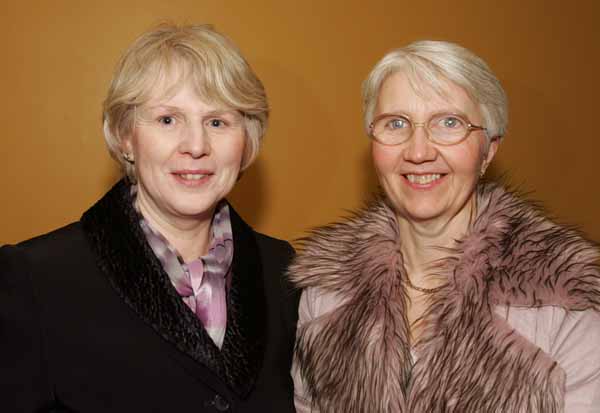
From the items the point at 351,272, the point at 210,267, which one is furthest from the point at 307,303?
the point at 210,267

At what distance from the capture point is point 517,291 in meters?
1.75

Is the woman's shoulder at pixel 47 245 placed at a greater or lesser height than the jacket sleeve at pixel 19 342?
greater

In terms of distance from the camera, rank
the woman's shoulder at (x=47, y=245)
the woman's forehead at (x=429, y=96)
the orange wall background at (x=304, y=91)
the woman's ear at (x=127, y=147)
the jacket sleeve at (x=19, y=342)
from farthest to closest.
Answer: the orange wall background at (x=304, y=91), the woman's ear at (x=127, y=147), the woman's forehead at (x=429, y=96), the woman's shoulder at (x=47, y=245), the jacket sleeve at (x=19, y=342)

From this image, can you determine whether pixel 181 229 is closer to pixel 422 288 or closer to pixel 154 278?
pixel 154 278

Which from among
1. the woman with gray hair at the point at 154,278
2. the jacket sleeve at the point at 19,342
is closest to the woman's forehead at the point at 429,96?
the woman with gray hair at the point at 154,278

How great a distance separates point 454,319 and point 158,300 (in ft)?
2.66

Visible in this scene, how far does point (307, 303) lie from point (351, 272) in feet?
0.59

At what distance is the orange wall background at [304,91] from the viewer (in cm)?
236

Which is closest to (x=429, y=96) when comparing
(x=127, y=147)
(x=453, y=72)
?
(x=453, y=72)

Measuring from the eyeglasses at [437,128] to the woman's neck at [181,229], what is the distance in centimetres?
62

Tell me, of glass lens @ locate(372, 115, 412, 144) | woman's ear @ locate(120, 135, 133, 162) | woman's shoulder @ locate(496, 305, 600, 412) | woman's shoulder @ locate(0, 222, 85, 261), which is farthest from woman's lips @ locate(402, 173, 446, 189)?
woman's shoulder @ locate(0, 222, 85, 261)

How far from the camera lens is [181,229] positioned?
6.55ft

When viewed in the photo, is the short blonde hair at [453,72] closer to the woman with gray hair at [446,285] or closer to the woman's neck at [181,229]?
the woman with gray hair at [446,285]

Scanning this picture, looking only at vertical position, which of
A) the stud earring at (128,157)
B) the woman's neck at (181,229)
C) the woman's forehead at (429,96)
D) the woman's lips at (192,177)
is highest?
the woman's forehead at (429,96)
